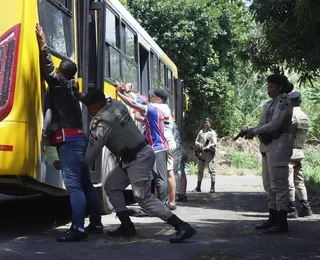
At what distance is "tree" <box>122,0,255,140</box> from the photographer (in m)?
26.7

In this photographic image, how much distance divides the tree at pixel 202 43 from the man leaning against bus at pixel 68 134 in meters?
18.6

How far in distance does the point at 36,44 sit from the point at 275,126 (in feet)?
9.86

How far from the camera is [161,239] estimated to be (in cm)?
747

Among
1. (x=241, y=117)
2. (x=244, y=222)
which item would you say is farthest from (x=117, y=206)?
(x=241, y=117)

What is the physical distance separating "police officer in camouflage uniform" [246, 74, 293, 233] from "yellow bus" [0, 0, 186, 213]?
224cm

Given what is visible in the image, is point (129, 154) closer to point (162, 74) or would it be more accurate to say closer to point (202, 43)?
point (162, 74)

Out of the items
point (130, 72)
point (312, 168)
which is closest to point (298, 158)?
point (130, 72)

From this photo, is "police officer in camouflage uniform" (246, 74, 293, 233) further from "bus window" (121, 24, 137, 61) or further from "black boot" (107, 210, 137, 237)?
"bus window" (121, 24, 137, 61)

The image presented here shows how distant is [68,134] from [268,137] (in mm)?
2547

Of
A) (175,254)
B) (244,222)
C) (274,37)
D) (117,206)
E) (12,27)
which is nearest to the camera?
(175,254)

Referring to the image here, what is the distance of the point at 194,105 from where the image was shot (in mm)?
29766

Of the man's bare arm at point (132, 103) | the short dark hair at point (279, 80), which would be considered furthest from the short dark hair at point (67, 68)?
the short dark hair at point (279, 80)

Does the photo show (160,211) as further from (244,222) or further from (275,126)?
(244,222)

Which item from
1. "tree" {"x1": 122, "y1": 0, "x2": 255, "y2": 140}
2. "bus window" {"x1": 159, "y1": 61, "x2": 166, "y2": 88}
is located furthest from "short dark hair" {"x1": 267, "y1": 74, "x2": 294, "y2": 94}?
"tree" {"x1": 122, "y1": 0, "x2": 255, "y2": 140}
